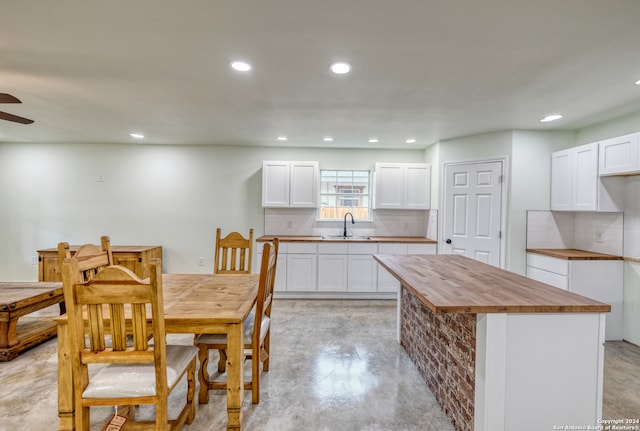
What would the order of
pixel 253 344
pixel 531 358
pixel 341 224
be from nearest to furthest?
pixel 531 358
pixel 253 344
pixel 341 224

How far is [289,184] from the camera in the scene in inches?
180

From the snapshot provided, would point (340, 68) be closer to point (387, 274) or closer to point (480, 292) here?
point (480, 292)

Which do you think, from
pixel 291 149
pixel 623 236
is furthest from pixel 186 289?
pixel 623 236

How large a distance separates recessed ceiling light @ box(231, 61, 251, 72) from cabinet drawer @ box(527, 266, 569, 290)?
3.65 meters

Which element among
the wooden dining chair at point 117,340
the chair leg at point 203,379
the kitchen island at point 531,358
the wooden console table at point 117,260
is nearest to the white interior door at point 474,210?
the kitchen island at point 531,358

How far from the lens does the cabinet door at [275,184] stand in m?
4.54

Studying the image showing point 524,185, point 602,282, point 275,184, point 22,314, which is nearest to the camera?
point 22,314

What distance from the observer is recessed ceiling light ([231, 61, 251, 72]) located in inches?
81.0

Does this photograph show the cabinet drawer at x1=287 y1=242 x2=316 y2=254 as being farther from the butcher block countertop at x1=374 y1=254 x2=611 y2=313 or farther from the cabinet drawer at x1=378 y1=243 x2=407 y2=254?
the butcher block countertop at x1=374 y1=254 x2=611 y2=313

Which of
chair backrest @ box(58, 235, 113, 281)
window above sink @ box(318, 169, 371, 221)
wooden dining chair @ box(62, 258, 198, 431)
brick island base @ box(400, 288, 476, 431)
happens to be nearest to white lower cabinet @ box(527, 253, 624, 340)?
brick island base @ box(400, 288, 476, 431)

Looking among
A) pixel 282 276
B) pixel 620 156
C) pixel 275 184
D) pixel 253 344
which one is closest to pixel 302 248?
pixel 282 276

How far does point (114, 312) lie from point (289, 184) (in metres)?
3.41

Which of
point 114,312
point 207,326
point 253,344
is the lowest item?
point 253,344

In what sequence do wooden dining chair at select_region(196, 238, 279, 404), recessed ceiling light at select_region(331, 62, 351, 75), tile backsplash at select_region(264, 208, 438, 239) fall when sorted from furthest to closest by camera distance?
tile backsplash at select_region(264, 208, 438, 239)
recessed ceiling light at select_region(331, 62, 351, 75)
wooden dining chair at select_region(196, 238, 279, 404)
